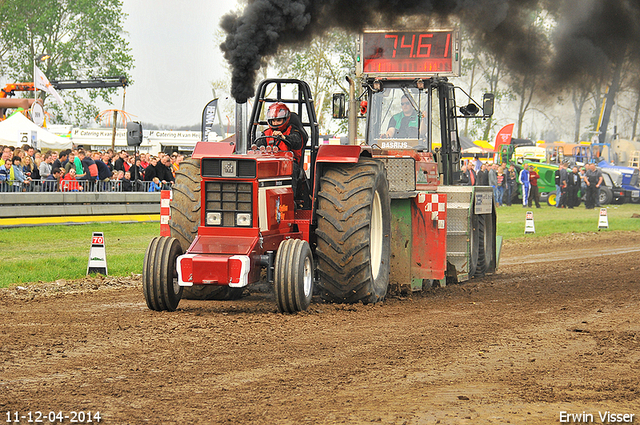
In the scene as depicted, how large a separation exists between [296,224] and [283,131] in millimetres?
1090

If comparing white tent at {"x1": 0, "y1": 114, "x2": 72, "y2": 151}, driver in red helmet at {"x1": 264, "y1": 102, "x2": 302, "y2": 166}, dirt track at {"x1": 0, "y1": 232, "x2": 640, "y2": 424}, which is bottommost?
dirt track at {"x1": 0, "y1": 232, "x2": 640, "y2": 424}

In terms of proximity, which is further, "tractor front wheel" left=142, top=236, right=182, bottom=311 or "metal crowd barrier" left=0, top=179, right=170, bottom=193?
"metal crowd barrier" left=0, top=179, right=170, bottom=193

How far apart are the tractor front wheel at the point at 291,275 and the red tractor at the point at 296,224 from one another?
1 centimetres

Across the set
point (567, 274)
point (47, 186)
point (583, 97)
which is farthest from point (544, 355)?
point (47, 186)

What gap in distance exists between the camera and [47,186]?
17453 mm

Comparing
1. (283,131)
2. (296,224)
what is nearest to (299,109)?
(283,131)

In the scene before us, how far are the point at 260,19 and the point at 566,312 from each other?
468cm

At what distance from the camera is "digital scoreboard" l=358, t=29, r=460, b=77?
1111 centimetres

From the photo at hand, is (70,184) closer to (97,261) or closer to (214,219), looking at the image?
(97,261)

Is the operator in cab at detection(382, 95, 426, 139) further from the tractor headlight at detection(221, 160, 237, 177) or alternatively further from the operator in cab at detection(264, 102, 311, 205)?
the tractor headlight at detection(221, 160, 237, 177)

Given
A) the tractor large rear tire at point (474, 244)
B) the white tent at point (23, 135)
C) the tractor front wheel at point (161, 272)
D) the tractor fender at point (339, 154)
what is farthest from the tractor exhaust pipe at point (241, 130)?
the white tent at point (23, 135)

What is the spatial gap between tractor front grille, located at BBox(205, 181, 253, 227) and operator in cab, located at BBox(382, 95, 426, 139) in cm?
395

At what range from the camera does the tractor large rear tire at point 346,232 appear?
8.29 metres

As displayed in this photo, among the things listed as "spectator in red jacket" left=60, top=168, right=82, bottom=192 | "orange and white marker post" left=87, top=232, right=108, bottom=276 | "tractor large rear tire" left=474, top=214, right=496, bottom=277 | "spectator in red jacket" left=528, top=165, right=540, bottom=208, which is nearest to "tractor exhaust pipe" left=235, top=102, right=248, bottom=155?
"orange and white marker post" left=87, top=232, right=108, bottom=276
